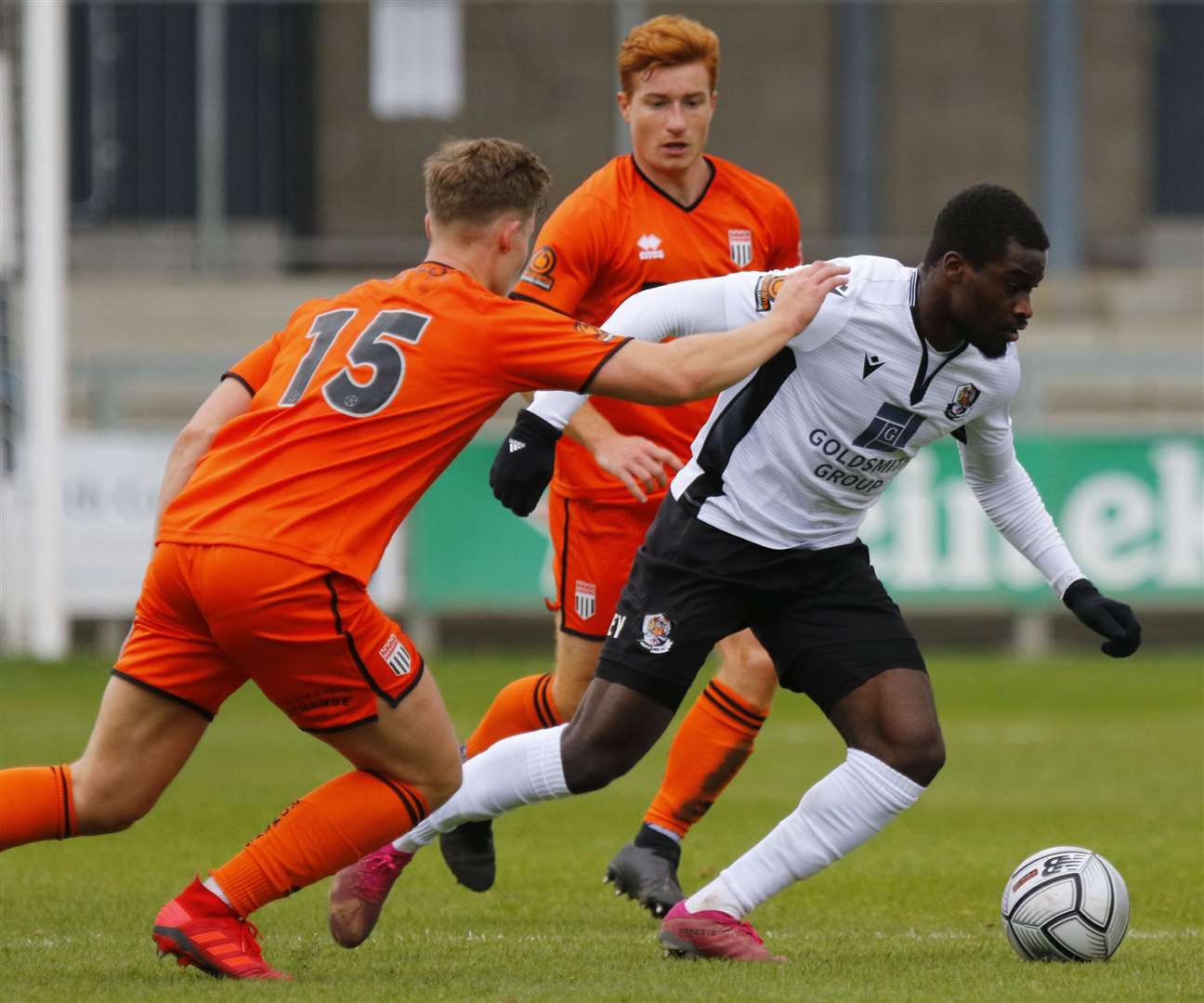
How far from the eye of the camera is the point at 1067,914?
539 centimetres

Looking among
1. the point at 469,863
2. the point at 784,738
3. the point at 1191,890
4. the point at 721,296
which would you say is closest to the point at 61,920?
the point at 469,863

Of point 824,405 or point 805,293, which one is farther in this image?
point 824,405

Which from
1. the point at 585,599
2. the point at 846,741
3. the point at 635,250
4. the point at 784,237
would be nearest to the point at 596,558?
the point at 585,599

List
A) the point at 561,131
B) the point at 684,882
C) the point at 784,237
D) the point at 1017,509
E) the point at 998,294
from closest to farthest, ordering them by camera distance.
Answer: the point at 998,294 → the point at 1017,509 → the point at 784,237 → the point at 684,882 → the point at 561,131

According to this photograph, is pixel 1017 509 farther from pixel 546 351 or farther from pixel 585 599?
pixel 546 351

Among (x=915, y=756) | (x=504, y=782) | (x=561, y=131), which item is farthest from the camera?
(x=561, y=131)

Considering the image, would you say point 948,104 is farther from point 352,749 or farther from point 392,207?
point 352,749

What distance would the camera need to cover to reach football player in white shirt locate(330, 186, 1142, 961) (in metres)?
5.23

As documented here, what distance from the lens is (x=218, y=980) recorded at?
4949 mm

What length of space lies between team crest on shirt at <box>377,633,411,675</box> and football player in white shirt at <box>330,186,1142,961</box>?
1.98 feet

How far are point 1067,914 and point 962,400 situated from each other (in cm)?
128

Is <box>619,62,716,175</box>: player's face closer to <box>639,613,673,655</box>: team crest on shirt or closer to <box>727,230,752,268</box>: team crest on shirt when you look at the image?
<box>727,230,752,268</box>: team crest on shirt

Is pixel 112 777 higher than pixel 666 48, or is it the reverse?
pixel 666 48

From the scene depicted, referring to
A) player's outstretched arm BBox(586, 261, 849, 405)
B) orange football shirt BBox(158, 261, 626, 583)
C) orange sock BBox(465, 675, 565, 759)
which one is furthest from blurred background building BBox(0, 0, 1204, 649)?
player's outstretched arm BBox(586, 261, 849, 405)
